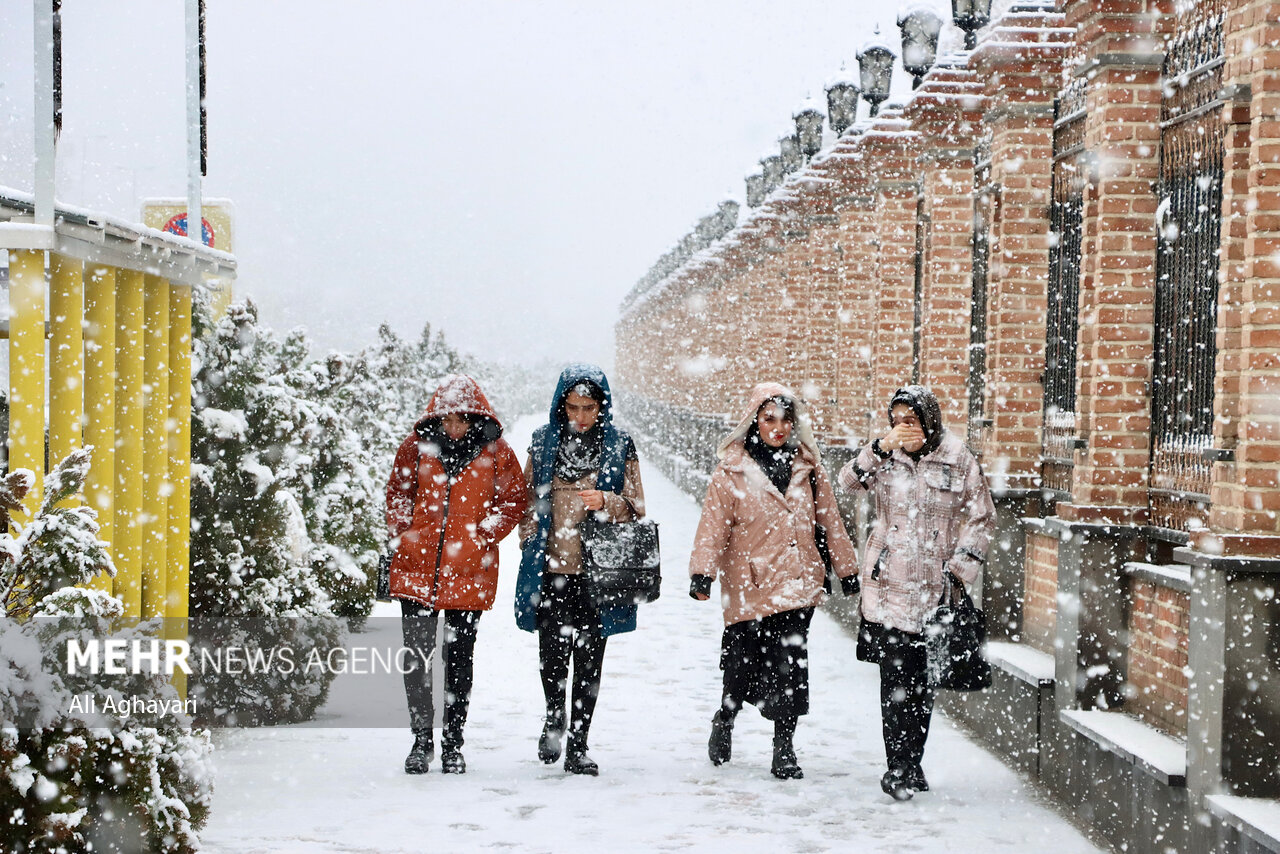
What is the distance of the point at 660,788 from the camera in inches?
259

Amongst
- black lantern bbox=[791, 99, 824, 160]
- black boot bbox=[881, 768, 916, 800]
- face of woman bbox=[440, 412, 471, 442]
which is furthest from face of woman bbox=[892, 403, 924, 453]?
black lantern bbox=[791, 99, 824, 160]

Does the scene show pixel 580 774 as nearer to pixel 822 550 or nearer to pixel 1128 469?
pixel 822 550

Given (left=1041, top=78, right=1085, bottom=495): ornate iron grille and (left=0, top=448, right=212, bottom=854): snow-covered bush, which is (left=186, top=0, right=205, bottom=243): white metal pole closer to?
(left=0, top=448, right=212, bottom=854): snow-covered bush

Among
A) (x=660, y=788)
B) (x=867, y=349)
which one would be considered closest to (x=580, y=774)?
(x=660, y=788)

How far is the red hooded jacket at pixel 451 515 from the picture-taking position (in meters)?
6.69

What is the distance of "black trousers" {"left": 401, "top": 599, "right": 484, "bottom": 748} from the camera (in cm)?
675

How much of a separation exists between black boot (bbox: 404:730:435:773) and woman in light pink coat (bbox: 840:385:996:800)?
198 cm

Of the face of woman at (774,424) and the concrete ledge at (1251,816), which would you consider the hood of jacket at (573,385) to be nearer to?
the face of woman at (774,424)

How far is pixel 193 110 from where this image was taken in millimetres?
7449

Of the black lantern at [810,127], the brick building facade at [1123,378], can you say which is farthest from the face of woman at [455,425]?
the black lantern at [810,127]

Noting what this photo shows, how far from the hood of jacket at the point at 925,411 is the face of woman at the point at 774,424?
0.48 metres

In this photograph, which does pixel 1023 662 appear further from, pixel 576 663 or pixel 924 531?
pixel 576 663

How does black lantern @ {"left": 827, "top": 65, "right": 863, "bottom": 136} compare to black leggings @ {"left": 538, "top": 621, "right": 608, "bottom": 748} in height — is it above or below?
above

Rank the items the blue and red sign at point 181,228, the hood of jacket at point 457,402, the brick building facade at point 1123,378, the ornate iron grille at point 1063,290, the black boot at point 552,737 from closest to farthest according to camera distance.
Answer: the brick building facade at point 1123,378 → the hood of jacket at point 457,402 → the black boot at point 552,737 → the ornate iron grille at point 1063,290 → the blue and red sign at point 181,228
